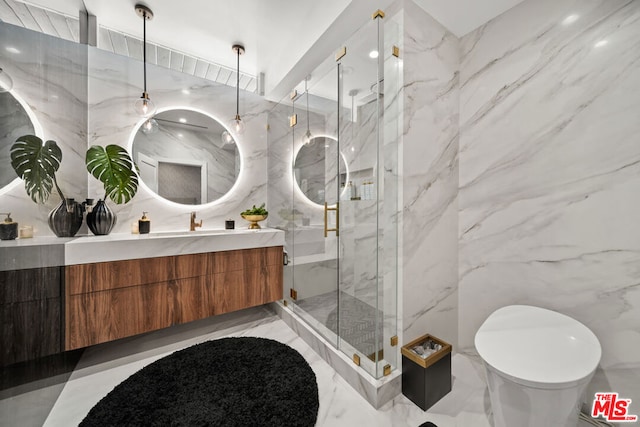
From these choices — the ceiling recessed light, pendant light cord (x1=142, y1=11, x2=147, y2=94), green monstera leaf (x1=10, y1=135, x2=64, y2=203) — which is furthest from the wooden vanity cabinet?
the ceiling recessed light

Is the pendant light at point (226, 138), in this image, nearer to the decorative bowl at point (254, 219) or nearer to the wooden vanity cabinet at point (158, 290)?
the decorative bowl at point (254, 219)

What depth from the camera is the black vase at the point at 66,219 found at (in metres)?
1.67

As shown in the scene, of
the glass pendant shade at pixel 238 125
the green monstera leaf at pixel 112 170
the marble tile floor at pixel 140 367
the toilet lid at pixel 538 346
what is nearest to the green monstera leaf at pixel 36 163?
the green monstera leaf at pixel 112 170

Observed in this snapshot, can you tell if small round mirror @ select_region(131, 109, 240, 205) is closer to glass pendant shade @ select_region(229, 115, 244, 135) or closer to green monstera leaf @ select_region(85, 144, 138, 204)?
glass pendant shade @ select_region(229, 115, 244, 135)

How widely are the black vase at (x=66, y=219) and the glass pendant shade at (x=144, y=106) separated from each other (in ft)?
2.99

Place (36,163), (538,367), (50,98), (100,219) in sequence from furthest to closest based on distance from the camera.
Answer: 1. (100,219)
2. (50,98)
3. (36,163)
4. (538,367)

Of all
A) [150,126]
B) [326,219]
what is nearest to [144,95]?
[150,126]

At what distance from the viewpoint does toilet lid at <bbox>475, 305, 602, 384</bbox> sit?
95cm

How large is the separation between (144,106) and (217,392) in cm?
233

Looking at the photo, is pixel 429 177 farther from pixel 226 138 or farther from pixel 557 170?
pixel 226 138

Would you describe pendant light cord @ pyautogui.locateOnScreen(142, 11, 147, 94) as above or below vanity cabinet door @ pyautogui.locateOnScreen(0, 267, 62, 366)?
above

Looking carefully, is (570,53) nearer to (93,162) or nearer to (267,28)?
(267,28)

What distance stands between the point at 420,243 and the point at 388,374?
835 millimetres

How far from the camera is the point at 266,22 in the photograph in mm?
2057
